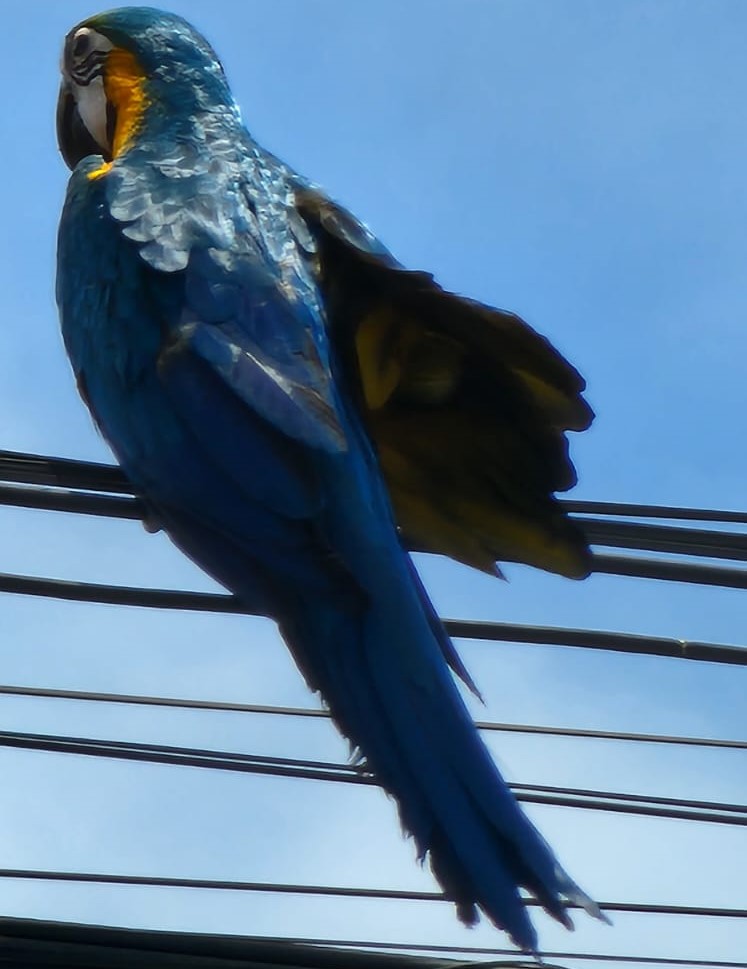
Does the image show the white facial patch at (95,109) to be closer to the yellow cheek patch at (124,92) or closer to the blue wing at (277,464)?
the yellow cheek patch at (124,92)

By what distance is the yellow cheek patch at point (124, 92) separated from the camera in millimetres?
3238

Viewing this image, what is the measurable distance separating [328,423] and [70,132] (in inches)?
47.3

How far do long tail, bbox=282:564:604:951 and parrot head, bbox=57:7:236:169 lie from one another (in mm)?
1253

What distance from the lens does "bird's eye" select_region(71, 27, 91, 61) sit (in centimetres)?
338

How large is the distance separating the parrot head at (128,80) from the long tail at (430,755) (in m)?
1.25

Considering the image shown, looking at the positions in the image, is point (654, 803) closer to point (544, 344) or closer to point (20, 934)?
point (544, 344)

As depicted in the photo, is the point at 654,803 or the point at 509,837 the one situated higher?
the point at 654,803

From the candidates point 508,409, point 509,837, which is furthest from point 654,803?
point 508,409

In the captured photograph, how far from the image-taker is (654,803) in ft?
9.46

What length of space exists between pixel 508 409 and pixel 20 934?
1340mm

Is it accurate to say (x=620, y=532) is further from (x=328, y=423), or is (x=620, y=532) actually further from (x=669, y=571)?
(x=328, y=423)

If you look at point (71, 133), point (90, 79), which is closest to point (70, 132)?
point (71, 133)

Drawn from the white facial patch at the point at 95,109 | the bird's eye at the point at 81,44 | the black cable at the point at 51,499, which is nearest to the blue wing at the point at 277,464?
the black cable at the point at 51,499

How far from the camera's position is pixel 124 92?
330cm
